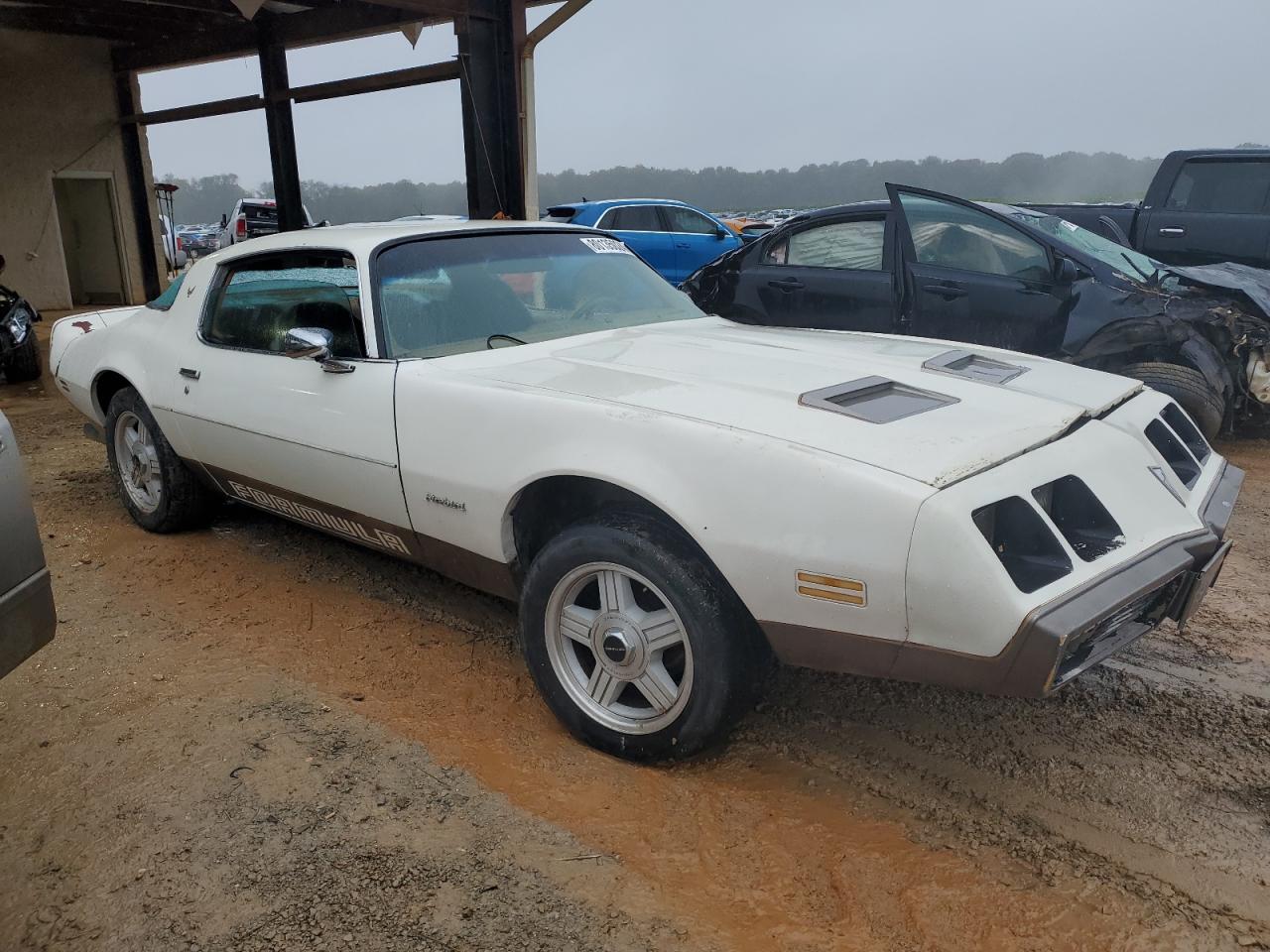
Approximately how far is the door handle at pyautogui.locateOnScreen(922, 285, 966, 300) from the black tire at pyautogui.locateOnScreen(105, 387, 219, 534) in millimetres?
4193

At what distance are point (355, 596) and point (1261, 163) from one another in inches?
315

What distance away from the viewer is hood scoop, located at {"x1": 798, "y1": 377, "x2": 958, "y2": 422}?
7.72 feet

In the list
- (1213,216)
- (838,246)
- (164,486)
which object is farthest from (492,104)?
(1213,216)

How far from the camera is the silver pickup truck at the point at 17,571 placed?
2076 mm

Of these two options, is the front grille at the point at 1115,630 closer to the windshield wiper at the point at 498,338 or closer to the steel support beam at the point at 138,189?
the windshield wiper at the point at 498,338

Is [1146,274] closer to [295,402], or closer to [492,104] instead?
[295,402]

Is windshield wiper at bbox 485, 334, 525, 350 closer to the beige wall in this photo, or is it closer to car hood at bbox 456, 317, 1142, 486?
car hood at bbox 456, 317, 1142, 486

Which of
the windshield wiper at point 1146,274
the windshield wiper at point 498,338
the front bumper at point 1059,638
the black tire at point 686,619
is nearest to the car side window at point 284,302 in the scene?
the windshield wiper at point 498,338

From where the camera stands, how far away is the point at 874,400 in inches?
98.5

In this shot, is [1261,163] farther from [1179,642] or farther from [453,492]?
[453,492]

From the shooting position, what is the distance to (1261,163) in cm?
760

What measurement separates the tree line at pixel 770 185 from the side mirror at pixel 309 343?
1505 inches

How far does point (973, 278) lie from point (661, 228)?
27.7ft

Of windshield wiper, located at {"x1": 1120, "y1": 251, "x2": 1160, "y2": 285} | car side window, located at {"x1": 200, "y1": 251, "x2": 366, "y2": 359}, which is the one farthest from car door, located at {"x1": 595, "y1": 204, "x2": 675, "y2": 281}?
car side window, located at {"x1": 200, "y1": 251, "x2": 366, "y2": 359}
